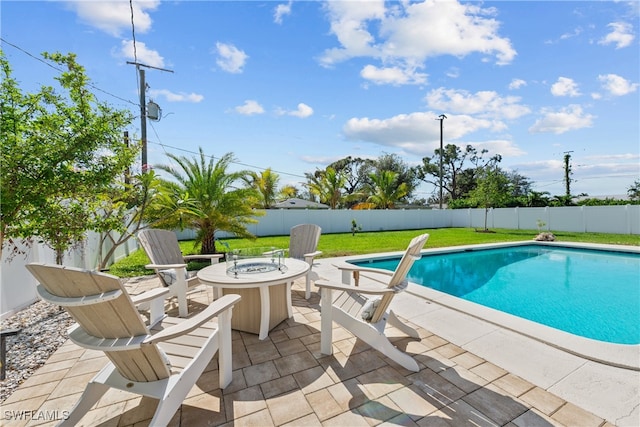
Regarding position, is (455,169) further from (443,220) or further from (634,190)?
(634,190)

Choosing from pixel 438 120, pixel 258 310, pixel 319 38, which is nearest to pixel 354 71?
pixel 319 38

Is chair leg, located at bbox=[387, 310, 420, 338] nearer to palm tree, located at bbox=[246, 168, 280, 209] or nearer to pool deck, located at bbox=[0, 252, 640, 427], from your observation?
pool deck, located at bbox=[0, 252, 640, 427]

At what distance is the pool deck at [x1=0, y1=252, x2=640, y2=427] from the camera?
6.55 ft

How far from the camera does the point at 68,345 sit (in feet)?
10.5

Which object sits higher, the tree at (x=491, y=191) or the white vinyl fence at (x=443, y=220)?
the tree at (x=491, y=191)

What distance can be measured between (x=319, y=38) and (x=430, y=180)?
2783cm

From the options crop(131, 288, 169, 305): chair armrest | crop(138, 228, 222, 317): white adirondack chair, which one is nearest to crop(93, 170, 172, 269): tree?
crop(138, 228, 222, 317): white adirondack chair

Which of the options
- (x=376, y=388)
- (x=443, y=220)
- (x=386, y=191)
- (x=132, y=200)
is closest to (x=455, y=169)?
(x=443, y=220)

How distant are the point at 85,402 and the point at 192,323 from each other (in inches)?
33.3

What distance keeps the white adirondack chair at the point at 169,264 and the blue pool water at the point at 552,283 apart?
5616mm

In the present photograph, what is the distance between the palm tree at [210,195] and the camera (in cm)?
830

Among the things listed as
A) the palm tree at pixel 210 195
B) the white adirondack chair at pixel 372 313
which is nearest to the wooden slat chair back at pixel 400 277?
the white adirondack chair at pixel 372 313

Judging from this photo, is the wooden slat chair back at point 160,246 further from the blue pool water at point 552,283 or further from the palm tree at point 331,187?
the palm tree at point 331,187

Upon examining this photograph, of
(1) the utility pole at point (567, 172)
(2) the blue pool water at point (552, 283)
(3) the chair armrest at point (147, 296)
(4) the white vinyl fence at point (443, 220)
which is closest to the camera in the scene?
(3) the chair armrest at point (147, 296)
